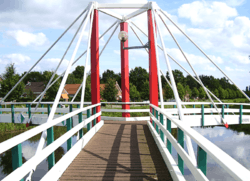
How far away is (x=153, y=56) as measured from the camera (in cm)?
884

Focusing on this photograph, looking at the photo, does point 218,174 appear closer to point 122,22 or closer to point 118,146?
point 118,146

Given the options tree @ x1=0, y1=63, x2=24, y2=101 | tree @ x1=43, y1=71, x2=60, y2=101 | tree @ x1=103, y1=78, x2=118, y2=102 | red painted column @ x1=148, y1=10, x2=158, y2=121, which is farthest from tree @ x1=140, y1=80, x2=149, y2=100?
red painted column @ x1=148, y1=10, x2=158, y2=121

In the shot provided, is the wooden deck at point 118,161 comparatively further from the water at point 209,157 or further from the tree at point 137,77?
the tree at point 137,77

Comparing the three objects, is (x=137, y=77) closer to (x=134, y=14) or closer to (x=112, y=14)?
(x=134, y=14)

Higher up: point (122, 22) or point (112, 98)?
point (122, 22)

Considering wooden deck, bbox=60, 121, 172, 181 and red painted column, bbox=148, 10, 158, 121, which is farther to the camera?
red painted column, bbox=148, 10, 158, 121

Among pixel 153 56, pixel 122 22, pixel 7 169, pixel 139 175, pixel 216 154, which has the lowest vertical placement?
pixel 7 169

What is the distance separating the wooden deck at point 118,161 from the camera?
365 cm

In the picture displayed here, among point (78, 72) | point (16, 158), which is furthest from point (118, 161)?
point (78, 72)

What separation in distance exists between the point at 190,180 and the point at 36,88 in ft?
194

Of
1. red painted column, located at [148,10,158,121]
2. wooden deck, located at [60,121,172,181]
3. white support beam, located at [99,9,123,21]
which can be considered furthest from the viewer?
white support beam, located at [99,9,123,21]

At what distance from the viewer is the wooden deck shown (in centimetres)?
365

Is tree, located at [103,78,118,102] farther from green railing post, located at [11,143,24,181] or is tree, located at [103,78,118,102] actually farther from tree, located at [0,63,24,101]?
green railing post, located at [11,143,24,181]

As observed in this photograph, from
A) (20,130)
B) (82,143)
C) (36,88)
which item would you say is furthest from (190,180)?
(36,88)
